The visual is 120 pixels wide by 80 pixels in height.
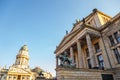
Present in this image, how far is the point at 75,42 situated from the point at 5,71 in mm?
54769

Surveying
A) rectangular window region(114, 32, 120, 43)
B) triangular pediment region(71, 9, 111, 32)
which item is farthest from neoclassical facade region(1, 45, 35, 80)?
rectangular window region(114, 32, 120, 43)

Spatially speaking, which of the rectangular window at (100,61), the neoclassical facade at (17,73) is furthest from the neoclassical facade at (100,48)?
the neoclassical facade at (17,73)

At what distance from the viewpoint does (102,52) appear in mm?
20250

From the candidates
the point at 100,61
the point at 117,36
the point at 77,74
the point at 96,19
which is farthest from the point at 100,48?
the point at 77,74

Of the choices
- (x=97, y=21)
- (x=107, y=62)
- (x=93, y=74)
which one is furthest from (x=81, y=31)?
(x=93, y=74)

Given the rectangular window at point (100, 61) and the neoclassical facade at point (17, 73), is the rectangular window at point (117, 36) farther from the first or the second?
the neoclassical facade at point (17, 73)

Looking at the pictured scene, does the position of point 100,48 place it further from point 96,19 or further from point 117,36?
point 96,19

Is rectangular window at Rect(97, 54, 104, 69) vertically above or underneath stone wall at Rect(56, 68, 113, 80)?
above

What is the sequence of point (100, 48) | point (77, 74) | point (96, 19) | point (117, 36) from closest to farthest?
point (77, 74)
point (117, 36)
point (100, 48)
point (96, 19)

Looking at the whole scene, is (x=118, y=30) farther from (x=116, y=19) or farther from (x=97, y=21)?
(x=97, y=21)

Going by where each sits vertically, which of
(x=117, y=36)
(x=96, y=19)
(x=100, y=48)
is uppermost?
(x=96, y=19)

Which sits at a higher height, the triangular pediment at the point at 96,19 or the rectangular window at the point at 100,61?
the triangular pediment at the point at 96,19

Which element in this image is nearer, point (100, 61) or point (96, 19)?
point (100, 61)

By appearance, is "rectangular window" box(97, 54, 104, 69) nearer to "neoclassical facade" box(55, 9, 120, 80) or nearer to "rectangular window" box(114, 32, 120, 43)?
"neoclassical facade" box(55, 9, 120, 80)
